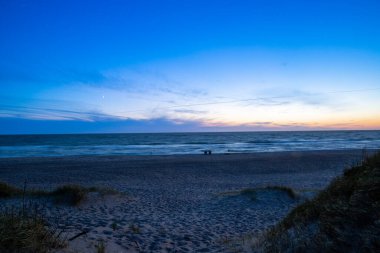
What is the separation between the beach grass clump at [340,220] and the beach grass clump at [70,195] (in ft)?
23.2

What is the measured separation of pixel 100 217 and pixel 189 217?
9.18 feet

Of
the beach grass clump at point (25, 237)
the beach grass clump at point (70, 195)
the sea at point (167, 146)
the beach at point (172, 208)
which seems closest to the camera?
the beach grass clump at point (25, 237)

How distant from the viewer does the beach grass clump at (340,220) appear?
159 inches

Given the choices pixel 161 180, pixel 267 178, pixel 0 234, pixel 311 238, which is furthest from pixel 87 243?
pixel 267 178

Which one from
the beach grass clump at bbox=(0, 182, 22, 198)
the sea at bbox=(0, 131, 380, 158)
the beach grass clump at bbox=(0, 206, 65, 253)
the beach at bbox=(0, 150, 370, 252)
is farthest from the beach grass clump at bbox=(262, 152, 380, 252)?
the sea at bbox=(0, 131, 380, 158)

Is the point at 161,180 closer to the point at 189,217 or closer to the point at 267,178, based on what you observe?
the point at 267,178

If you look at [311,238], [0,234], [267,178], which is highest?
[0,234]

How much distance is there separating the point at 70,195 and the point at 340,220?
8.95m

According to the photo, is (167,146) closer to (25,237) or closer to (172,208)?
(172,208)

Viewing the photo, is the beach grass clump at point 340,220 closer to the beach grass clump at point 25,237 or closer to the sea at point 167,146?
the beach grass clump at point 25,237

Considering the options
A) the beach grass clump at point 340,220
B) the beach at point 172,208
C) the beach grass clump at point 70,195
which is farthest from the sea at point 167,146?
the beach grass clump at point 70,195

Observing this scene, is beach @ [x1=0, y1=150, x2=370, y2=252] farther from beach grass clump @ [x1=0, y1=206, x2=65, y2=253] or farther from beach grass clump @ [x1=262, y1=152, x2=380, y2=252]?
beach grass clump @ [x1=262, y1=152, x2=380, y2=252]

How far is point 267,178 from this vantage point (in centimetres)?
2000

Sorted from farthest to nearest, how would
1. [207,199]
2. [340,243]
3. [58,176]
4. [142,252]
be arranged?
[58,176], [207,199], [142,252], [340,243]
